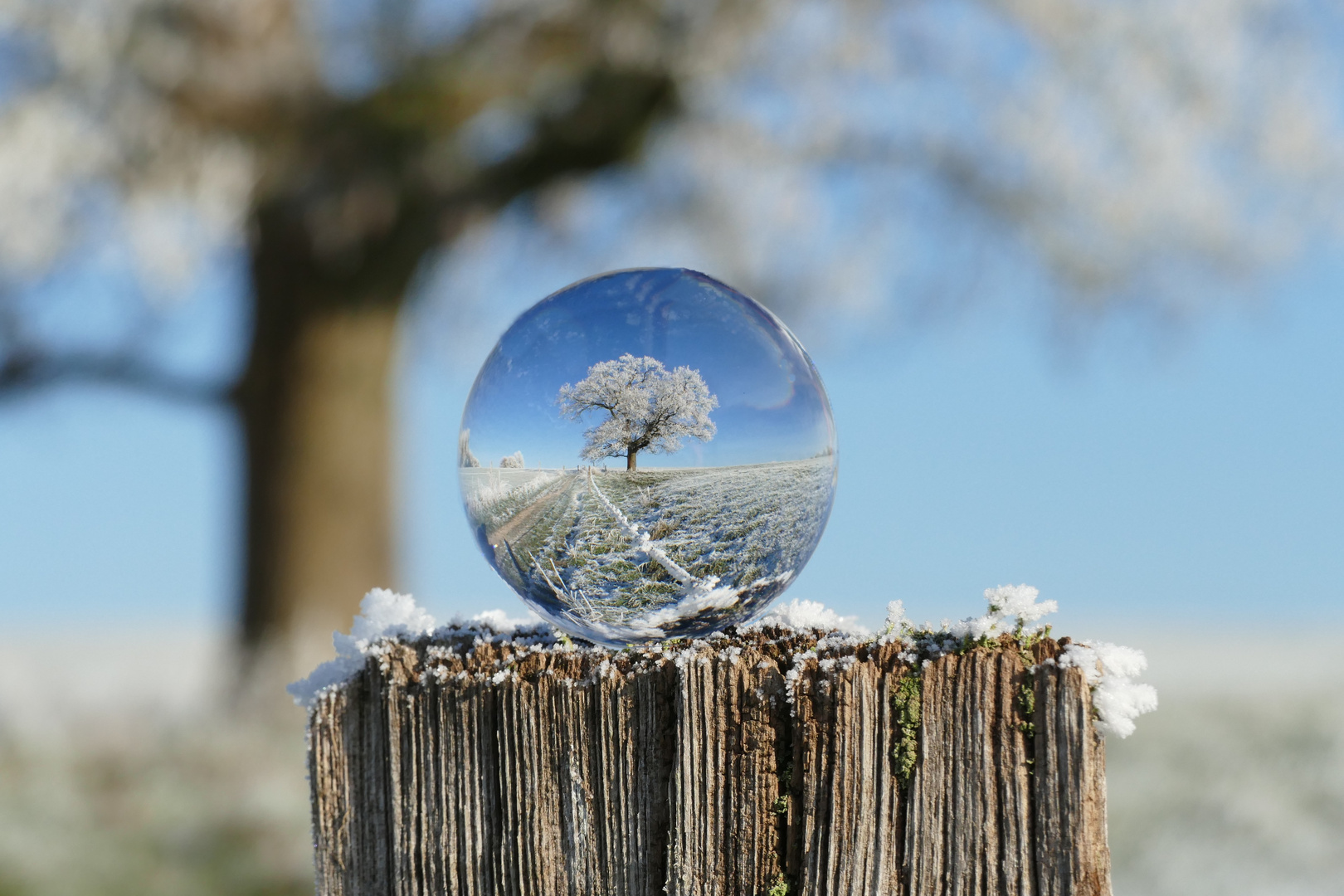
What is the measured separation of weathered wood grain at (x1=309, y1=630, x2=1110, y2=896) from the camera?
189 centimetres

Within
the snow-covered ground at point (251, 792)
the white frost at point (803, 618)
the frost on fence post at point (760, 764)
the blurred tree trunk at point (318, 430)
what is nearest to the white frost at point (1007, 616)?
the frost on fence post at point (760, 764)

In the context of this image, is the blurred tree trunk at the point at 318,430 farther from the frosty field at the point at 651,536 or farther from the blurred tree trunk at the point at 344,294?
the frosty field at the point at 651,536

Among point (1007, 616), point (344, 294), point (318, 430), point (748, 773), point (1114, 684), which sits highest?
point (344, 294)

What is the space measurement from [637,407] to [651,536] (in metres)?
0.25

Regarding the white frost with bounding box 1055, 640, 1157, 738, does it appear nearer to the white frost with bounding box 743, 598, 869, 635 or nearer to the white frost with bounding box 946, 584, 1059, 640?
the white frost with bounding box 946, 584, 1059, 640

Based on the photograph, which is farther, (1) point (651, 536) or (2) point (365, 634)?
(2) point (365, 634)

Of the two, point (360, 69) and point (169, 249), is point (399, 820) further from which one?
point (360, 69)

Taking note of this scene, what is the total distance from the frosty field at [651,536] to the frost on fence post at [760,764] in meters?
0.09

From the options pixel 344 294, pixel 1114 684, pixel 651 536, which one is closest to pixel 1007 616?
pixel 1114 684

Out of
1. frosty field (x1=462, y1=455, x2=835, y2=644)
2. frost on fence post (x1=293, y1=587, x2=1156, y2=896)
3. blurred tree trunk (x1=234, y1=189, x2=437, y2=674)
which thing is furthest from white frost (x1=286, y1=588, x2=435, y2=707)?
blurred tree trunk (x1=234, y1=189, x2=437, y2=674)

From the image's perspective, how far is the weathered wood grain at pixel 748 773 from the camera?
1.89m

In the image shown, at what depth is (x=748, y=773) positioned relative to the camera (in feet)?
6.50

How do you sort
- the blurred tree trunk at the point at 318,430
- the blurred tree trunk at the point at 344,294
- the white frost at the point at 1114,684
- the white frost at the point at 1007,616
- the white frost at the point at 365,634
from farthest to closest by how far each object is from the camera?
1. the blurred tree trunk at the point at 318,430
2. the blurred tree trunk at the point at 344,294
3. the white frost at the point at 365,634
4. the white frost at the point at 1007,616
5. the white frost at the point at 1114,684

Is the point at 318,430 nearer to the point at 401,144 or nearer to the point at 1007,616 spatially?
the point at 401,144
